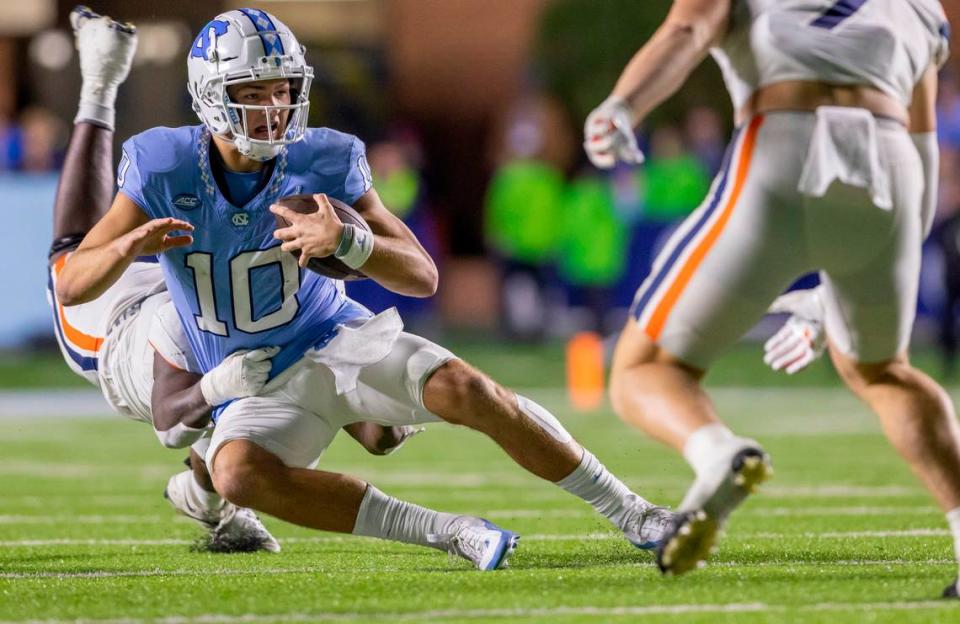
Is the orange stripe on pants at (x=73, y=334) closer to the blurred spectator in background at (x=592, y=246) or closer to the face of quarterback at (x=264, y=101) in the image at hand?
the face of quarterback at (x=264, y=101)

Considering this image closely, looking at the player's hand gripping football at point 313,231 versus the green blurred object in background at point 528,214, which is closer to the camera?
the player's hand gripping football at point 313,231

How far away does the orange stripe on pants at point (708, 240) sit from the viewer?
314 cm

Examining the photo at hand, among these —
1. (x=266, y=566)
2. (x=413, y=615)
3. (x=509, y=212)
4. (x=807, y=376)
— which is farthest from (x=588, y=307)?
(x=413, y=615)

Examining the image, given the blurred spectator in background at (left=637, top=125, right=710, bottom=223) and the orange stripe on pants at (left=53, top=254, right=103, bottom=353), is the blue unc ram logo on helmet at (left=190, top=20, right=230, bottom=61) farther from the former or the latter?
the blurred spectator in background at (left=637, top=125, right=710, bottom=223)

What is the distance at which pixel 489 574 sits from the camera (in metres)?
3.72

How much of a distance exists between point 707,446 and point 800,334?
2.16 feet

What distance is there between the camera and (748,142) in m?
3.18

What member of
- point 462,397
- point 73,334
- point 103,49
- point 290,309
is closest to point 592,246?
point 103,49

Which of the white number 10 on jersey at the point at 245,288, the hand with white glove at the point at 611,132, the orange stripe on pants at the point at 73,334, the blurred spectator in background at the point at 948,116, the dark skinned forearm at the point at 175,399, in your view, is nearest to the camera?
the hand with white glove at the point at 611,132

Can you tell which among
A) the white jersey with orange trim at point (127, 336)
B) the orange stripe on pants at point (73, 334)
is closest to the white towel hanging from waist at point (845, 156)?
the white jersey with orange trim at point (127, 336)

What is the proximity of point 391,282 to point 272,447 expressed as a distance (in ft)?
1.57

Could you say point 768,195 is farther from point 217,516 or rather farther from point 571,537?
point 217,516

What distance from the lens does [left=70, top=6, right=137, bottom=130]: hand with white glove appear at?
5.02 meters

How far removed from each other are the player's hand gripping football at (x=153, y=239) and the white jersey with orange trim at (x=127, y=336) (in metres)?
0.70
